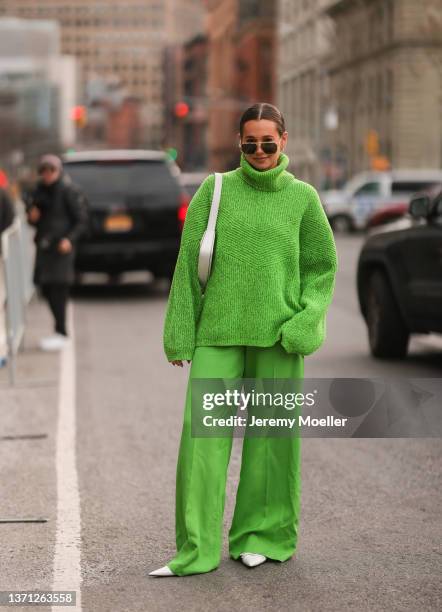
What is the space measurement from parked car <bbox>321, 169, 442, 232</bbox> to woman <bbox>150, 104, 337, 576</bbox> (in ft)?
112

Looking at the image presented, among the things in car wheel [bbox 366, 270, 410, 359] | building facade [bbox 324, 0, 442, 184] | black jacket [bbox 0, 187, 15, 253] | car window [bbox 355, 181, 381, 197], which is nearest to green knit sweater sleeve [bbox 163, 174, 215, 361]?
car wheel [bbox 366, 270, 410, 359]

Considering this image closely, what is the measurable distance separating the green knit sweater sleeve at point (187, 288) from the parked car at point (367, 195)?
34.3 meters

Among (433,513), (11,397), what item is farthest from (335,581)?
(11,397)

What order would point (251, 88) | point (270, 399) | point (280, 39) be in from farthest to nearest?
1. point (251, 88)
2. point (280, 39)
3. point (270, 399)

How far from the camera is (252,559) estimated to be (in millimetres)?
5191

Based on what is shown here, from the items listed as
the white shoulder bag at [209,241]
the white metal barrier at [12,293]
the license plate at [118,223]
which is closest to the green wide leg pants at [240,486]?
the white shoulder bag at [209,241]

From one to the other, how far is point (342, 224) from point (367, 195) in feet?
4.03

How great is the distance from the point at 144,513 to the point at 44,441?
2033mm

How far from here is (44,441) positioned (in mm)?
8180

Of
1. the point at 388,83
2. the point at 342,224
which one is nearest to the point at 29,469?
the point at 342,224

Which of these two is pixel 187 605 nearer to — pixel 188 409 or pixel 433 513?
pixel 188 409

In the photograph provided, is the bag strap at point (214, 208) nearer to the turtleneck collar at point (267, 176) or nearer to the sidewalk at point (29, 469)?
the turtleneck collar at point (267, 176)

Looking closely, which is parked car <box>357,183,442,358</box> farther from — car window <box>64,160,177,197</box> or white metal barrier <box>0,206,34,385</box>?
car window <box>64,160,177,197</box>

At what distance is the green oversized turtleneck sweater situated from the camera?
5043 mm
